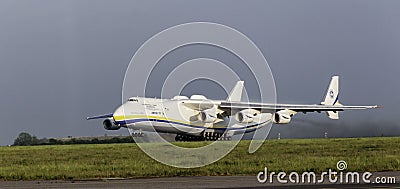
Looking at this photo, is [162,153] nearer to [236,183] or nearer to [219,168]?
[219,168]

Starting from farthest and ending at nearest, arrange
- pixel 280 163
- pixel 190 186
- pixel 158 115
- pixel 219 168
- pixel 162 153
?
pixel 158 115
pixel 162 153
pixel 280 163
pixel 219 168
pixel 190 186

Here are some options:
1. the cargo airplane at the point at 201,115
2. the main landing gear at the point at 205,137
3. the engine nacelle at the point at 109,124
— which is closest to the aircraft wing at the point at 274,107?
the cargo airplane at the point at 201,115

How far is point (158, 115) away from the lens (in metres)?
60.6

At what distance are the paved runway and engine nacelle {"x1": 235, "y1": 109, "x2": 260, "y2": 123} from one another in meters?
37.2

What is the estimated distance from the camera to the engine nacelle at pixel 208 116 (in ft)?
212

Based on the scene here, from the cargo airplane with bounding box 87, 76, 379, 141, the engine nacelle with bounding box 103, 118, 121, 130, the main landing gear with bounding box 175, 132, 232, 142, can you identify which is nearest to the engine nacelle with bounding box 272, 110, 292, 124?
the cargo airplane with bounding box 87, 76, 379, 141

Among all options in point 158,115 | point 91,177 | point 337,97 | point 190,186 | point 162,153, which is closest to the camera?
point 190,186

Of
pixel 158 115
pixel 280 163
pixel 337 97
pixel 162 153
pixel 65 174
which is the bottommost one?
pixel 65 174

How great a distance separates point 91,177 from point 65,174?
4.56ft

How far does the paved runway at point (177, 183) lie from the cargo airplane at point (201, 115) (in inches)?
1357

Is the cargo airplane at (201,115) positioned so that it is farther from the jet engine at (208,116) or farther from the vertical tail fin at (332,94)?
the vertical tail fin at (332,94)

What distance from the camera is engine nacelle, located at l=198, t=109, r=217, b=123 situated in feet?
212

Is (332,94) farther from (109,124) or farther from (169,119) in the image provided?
(109,124)

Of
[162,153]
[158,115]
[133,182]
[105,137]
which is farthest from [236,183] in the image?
[105,137]
